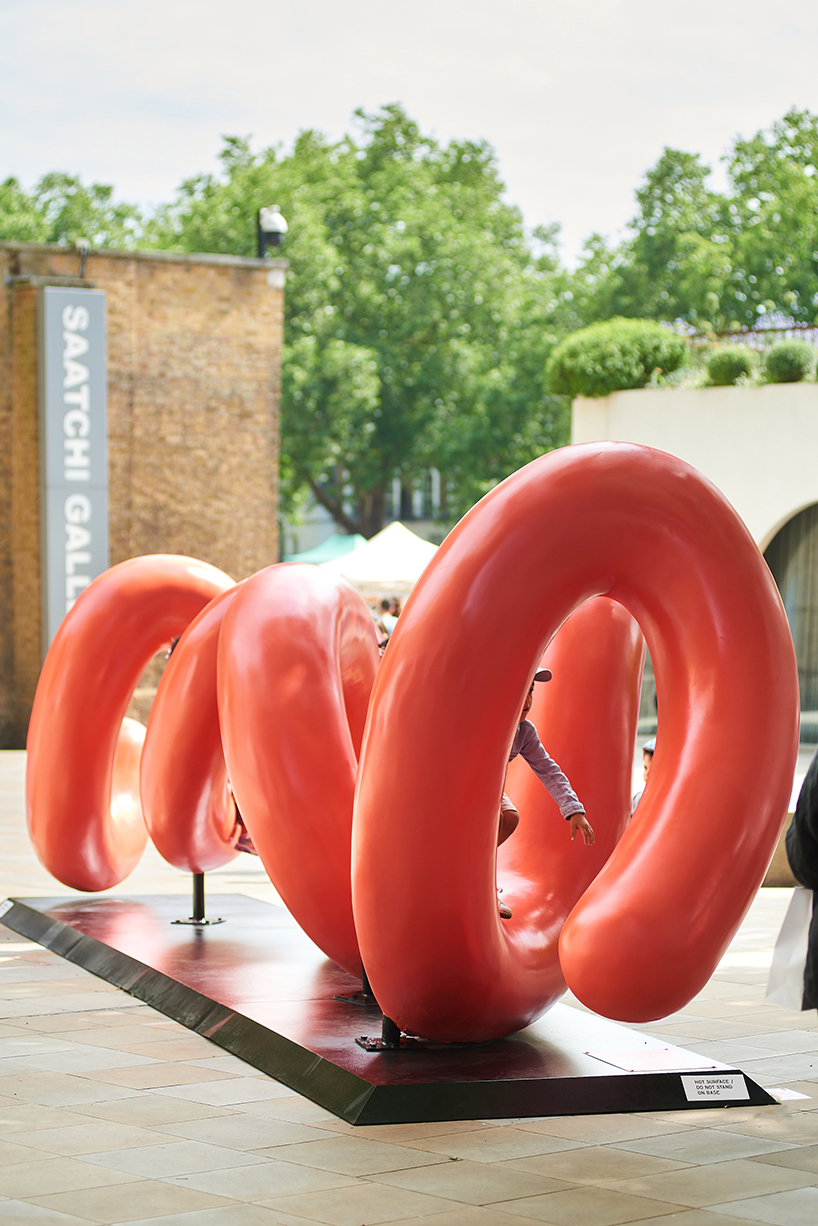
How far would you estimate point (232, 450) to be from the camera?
76.7 feet

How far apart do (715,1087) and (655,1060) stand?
0.93 ft

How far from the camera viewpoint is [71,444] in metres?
21.5

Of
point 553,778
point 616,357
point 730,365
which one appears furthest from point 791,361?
point 553,778

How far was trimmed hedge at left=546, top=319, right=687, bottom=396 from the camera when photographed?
26.7 metres

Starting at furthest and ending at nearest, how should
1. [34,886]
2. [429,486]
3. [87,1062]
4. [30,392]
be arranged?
[429,486] < [30,392] < [34,886] < [87,1062]

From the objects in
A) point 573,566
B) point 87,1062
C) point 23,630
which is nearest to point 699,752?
point 573,566

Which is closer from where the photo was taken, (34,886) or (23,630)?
(34,886)

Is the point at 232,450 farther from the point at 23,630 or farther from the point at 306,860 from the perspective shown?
the point at 306,860

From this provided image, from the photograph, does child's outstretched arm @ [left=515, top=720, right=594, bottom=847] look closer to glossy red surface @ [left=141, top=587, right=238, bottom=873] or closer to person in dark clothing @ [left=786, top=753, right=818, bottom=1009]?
person in dark clothing @ [left=786, top=753, right=818, bottom=1009]

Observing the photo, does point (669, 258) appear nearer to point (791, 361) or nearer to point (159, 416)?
point (791, 361)

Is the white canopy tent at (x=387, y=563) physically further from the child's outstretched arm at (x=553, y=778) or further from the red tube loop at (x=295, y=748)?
the child's outstretched arm at (x=553, y=778)

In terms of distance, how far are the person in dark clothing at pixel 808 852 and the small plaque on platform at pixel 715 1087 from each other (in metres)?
1.32

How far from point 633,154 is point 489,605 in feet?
151

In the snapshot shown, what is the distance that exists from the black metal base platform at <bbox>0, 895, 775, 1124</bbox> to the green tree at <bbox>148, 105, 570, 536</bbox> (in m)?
32.6
